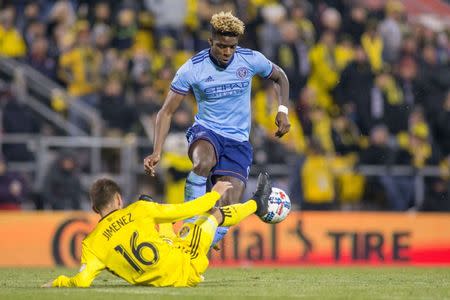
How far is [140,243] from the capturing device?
9688 mm

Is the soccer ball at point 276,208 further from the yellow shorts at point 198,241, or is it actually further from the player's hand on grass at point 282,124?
the yellow shorts at point 198,241

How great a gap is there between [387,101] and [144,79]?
4418 mm

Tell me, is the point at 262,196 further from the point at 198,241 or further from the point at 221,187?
the point at 198,241

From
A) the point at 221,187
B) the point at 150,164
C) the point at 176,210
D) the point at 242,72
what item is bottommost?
the point at 176,210

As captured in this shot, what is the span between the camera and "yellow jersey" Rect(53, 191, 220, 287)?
9.71 m

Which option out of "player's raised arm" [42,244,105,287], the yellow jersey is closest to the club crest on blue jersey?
the yellow jersey

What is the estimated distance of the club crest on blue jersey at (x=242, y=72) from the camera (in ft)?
37.5

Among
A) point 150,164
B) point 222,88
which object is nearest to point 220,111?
point 222,88

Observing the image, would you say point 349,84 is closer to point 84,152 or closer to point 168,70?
point 168,70

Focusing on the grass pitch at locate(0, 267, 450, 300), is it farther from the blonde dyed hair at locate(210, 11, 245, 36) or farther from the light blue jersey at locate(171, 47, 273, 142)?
the blonde dyed hair at locate(210, 11, 245, 36)

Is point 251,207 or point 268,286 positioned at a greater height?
point 251,207

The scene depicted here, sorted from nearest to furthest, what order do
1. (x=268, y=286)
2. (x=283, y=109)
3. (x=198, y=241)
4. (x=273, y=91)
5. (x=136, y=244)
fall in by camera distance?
(x=136, y=244)
(x=198, y=241)
(x=268, y=286)
(x=283, y=109)
(x=273, y=91)

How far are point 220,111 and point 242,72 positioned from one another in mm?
430

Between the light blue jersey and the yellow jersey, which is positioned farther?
the light blue jersey
